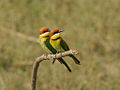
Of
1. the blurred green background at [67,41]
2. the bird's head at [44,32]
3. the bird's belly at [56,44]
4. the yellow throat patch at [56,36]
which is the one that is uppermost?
the blurred green background at [67,41]

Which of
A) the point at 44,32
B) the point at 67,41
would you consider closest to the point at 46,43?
the point at 44,32

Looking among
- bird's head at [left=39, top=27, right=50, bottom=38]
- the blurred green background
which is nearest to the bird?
bird's head at [left=39, top=27, right=50, bottom=38]

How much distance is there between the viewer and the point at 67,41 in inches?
268

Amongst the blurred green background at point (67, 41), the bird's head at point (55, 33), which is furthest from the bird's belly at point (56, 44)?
the blurred green background at point (67, 41)

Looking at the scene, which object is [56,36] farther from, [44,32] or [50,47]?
[50,47]

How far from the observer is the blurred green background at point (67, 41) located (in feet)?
18.3

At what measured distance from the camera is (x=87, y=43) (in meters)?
6.86

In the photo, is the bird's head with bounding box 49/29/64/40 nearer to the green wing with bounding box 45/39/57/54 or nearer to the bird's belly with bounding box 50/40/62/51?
the bird's belly with bounding box 50/40/62/51

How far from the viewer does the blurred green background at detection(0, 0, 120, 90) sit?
5574 millimetres

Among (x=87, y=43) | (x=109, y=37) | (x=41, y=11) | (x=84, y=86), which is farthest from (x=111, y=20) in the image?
(x=84, y=86)

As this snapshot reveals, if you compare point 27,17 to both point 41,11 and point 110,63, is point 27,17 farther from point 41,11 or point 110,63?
point 110,63

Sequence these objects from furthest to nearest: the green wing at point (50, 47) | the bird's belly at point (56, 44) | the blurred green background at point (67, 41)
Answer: the blurred green background at point (67, 41), the green wing at point (50, 47), the bird's belly at point (56, 44)

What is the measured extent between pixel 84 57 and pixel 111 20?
50.1 inches

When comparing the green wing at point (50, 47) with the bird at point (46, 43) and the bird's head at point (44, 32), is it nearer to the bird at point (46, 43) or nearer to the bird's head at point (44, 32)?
the bird at point (46, 43)
